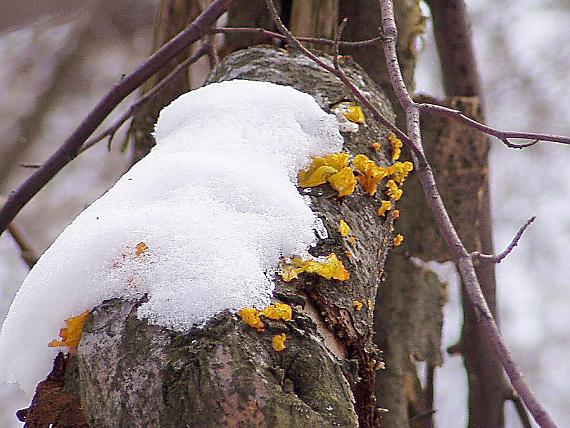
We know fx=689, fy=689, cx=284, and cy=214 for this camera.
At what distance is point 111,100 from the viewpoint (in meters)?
0.96

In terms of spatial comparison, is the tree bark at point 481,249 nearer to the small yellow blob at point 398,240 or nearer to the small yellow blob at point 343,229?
the small yellow blob at point 398,240

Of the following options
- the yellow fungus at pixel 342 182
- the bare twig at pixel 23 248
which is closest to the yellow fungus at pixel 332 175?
the yellow fungus at pixel 342 182

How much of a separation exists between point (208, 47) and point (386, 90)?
0.33m

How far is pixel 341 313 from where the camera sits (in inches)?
23.3

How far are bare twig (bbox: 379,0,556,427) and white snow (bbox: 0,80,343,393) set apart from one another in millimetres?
116

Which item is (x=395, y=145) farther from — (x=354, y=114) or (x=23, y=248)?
(x=23, y=248)

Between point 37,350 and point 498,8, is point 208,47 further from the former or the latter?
point 498,8

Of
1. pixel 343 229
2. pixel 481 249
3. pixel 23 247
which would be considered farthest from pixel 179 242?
pixel 481 249

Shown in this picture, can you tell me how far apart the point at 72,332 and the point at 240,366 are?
0.51 feet

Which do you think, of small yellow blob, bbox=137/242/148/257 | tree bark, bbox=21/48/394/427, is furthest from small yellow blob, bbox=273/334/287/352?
small yellow blob, bbox=137/242/148/257

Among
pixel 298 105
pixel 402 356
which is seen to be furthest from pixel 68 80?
pixel 298 105

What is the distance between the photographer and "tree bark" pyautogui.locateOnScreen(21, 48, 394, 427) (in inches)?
18.6

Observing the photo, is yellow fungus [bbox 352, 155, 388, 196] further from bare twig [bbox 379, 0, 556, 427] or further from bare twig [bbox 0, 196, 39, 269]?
bare twig [bbox 0, 196, 39, 269]

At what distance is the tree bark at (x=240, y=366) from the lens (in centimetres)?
47
